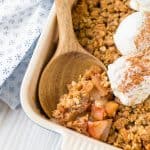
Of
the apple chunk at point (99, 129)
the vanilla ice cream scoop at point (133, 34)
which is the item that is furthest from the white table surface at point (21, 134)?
the vanilla ice cream scoop at point (133, 34)

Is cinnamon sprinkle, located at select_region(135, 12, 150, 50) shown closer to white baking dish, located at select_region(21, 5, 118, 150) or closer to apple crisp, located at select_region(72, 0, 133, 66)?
apple crisp, located at select_region(72, 0, 133, 66)

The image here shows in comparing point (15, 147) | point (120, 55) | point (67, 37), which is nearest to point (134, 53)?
point (120, 55)

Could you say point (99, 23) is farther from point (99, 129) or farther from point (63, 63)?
point (99, 129)

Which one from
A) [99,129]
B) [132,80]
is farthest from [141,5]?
[99,129]

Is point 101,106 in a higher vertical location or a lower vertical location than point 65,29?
lower

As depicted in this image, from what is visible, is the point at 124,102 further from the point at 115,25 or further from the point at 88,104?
the point at 115,25

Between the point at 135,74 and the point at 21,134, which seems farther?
the point at 21,134
